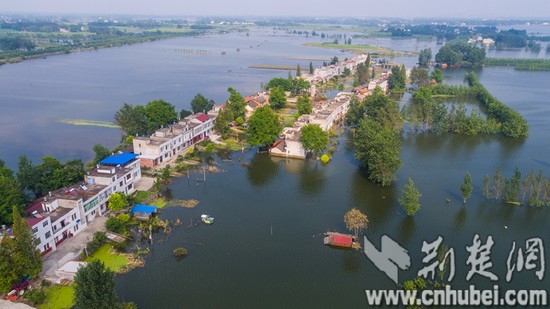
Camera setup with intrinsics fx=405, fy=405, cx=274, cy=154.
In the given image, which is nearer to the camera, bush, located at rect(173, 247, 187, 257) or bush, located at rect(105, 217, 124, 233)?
bush, located at rect(173, 247, 187, 257)

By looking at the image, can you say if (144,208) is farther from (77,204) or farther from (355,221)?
(355,221)

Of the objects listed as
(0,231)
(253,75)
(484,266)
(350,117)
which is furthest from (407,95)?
(0,231)

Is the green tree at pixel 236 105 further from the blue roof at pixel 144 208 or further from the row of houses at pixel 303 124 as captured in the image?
the blue roof at pixel 144 208

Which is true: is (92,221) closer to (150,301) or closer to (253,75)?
(150,301)

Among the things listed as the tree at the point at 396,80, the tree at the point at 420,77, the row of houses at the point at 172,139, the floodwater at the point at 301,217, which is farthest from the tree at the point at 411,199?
the tree at the point at 420,77

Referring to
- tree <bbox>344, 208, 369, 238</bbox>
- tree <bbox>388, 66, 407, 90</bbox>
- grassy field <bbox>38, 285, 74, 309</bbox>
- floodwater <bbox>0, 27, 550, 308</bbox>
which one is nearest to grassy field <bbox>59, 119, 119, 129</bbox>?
floodwater <bbox>0, 27, 550, 308</bbox>

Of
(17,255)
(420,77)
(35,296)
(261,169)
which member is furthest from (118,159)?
(420,77)

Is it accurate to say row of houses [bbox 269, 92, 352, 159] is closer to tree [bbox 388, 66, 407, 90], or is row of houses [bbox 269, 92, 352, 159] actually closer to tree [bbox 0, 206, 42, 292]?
tree [bbox 388, 66, 407, 90]
